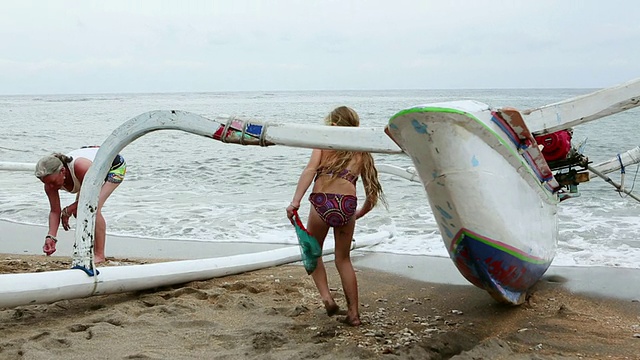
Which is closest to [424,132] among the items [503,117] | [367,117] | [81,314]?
[503,117]

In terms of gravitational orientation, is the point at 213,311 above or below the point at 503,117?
below

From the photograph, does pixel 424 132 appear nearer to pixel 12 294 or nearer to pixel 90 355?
pixel 90 355

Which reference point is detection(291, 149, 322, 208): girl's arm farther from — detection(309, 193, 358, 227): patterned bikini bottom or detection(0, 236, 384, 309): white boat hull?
detection(0, 236, 384, 309): white boat hull

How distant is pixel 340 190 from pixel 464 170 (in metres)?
0.91

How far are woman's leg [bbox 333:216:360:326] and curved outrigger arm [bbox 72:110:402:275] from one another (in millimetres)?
822

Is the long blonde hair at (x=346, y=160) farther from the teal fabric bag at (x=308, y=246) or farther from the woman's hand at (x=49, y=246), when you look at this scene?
the woman's hand at (x=49, y=246)

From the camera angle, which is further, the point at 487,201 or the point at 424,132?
the point at 487,201

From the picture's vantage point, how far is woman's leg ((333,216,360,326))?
3945 mm

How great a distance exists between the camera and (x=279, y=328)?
3.79 metres

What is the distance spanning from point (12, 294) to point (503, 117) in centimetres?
295

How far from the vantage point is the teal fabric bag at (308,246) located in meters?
3.98

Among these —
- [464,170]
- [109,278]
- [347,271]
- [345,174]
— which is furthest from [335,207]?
[109,278]

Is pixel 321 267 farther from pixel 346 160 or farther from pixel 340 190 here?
pixel 346 160

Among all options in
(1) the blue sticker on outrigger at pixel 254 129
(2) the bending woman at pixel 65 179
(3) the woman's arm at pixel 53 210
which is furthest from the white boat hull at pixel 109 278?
(1) the blue sticker on outrigger at pixel 254 129
